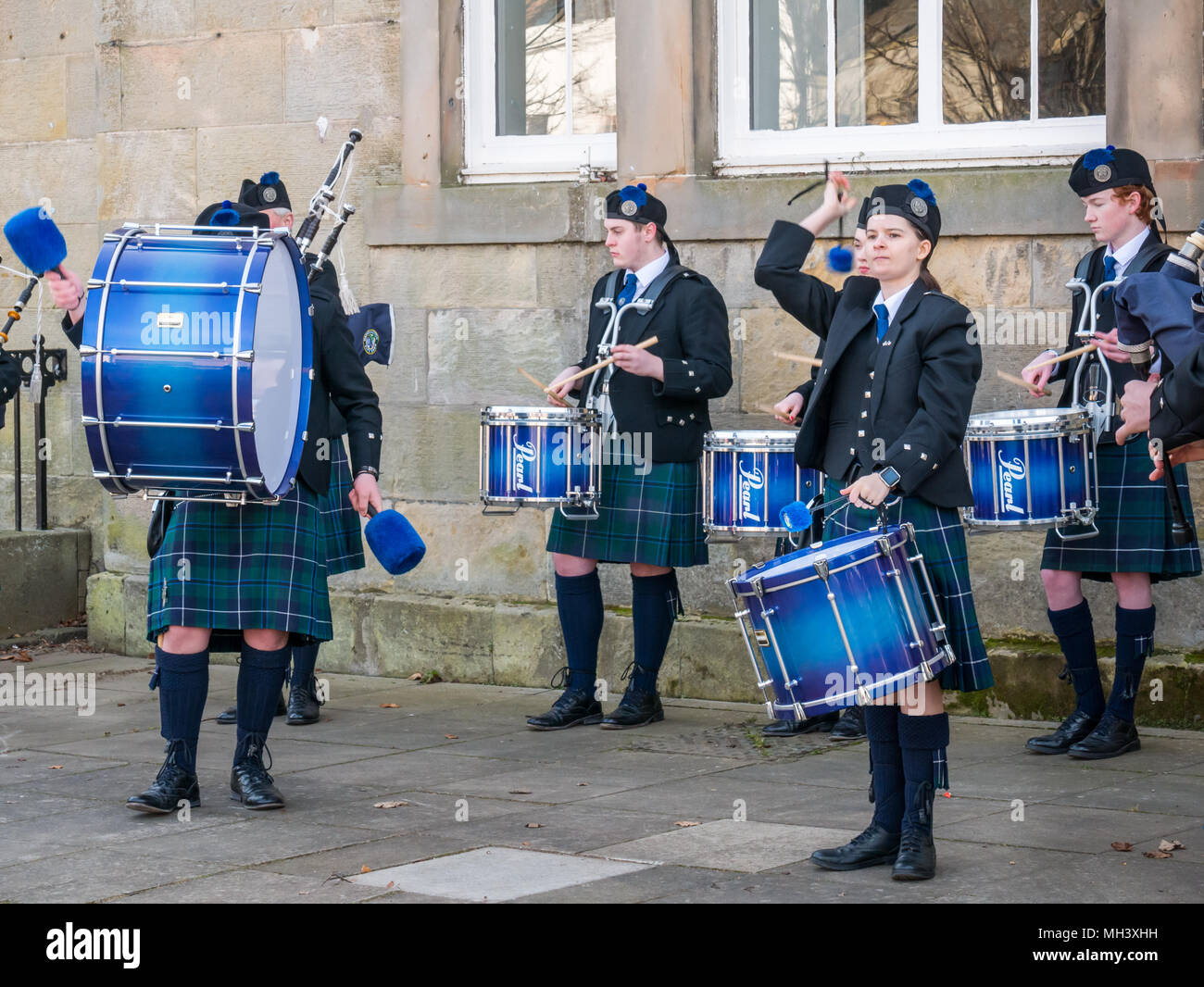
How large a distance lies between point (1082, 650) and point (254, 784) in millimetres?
2805

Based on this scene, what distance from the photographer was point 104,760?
20.9 ft

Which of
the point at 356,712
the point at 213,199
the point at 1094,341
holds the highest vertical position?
the point at 213,199

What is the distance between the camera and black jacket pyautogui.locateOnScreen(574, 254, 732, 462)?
6812mm

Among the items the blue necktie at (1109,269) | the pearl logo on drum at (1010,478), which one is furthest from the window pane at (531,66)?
the pearl logo on drum at (1010,478)

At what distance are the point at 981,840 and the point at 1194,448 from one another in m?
1.22

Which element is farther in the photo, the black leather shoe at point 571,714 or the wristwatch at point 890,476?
the black leather shoe at point 571,714

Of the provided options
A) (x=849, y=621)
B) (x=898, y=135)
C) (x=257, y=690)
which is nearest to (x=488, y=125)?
(x=898, y=135)

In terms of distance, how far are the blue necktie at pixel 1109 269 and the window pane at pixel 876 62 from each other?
158cm

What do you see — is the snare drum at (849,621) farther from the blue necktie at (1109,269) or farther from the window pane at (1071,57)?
the window pane at (1071,57)

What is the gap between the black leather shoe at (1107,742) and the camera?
609 cm

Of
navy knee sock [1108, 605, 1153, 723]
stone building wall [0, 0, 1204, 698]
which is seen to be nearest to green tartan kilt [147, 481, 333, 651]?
stone building wall [0, 0, 1204, 698]

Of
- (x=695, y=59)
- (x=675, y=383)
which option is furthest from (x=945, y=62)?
(x=675, y=383)

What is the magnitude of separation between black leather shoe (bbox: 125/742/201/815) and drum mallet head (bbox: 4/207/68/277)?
1.48 m

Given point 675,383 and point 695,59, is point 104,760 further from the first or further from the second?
point 695,59
